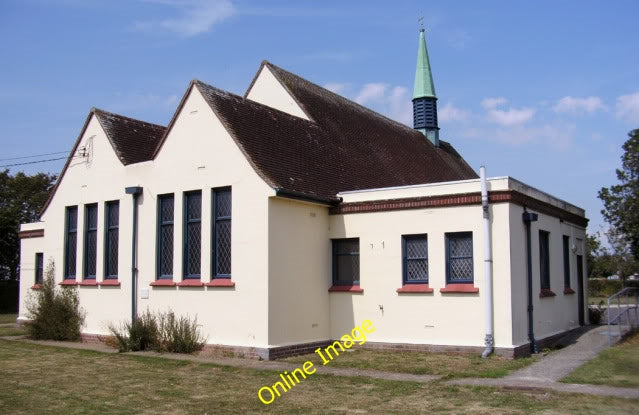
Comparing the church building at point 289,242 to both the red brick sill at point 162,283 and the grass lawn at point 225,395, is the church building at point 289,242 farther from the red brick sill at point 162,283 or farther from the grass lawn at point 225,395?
the grass lawn at point 225,395

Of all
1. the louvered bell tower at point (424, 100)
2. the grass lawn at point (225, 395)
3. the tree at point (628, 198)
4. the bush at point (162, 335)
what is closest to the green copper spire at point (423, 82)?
the louvered bell tower at point (424, 100)

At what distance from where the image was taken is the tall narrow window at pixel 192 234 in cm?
1719

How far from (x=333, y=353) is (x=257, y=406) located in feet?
20.5

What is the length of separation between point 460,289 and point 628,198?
14.0 metres

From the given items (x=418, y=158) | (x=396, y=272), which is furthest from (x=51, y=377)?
(x=418, y=158)

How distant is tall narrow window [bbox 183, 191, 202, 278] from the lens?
677 inches

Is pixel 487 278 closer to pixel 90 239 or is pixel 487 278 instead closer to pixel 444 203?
pixel 444 203

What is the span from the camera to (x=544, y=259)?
1848cm

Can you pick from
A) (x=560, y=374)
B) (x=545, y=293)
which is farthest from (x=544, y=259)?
(x=560, y=374)

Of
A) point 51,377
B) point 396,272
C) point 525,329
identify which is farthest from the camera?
point 396,272

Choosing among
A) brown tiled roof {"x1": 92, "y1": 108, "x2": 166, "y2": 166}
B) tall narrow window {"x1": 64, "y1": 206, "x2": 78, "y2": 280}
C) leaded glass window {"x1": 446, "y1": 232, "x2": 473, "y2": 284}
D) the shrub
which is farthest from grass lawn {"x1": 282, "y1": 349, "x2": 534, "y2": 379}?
tall narrow window {"x1": 64, "y1": 206, "x2": 78, "y2": 280}

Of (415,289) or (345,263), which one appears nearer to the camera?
(415,289)

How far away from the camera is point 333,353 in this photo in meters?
16.5

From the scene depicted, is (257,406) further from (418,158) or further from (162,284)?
(418,158)
